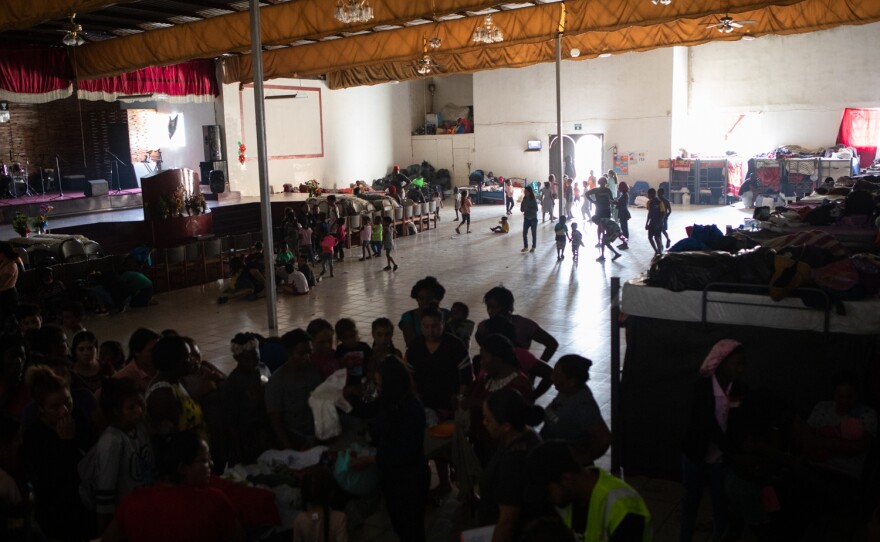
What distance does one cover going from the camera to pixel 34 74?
682 inches

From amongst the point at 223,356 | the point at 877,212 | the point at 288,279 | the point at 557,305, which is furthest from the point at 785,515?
the point at 288,279

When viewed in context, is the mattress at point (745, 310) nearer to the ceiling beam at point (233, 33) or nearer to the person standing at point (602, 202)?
the ceiling beam at point (233, 33)

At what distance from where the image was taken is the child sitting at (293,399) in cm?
478

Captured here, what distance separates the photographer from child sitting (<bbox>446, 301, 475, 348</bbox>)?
5927 mm

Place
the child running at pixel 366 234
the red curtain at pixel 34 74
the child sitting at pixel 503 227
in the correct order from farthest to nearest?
the child sitting at pixel 503 227, the red curtain at pixel 34 74, the child running at pixel 366 234

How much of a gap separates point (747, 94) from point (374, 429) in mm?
25313

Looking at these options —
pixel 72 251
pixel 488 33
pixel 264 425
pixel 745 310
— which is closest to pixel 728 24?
pixel 488 33

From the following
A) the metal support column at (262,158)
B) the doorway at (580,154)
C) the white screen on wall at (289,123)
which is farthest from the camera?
the doorway at (580,154)

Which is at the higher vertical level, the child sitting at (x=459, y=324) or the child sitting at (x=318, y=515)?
the child sitting at (x=459, y=324)

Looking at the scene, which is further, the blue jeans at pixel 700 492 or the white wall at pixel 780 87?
the white wall at pixel 780 87

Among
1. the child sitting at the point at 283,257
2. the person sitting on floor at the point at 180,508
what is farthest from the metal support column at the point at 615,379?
the child sitting at the point at 283,257

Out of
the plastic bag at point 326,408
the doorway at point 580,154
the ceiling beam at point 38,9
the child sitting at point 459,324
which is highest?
the ceiling beam at point 38,9

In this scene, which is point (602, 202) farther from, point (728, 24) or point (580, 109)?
point (580, 109)

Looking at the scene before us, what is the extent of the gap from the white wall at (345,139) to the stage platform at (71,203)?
132 inches
